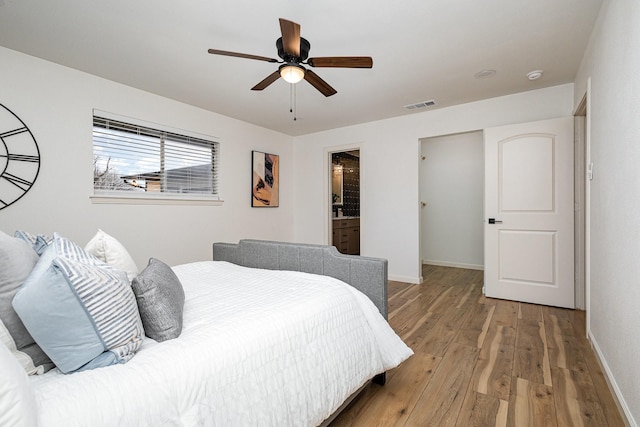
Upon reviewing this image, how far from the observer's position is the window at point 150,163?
320 centimetres

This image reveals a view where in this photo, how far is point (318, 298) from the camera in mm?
1523

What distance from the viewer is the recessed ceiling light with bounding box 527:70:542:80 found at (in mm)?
3000

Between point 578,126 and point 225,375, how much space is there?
3969 mm

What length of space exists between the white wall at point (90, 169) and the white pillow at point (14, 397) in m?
2.71

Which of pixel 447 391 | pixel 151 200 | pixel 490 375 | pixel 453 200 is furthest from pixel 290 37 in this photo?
pixel 453 200

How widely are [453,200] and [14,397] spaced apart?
5.82m

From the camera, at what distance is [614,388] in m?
1.71

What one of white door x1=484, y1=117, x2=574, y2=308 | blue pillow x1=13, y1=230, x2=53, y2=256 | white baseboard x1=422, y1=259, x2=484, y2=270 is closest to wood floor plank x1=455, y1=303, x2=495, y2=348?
white door x1=484, y1=117, x2=574, y2=308

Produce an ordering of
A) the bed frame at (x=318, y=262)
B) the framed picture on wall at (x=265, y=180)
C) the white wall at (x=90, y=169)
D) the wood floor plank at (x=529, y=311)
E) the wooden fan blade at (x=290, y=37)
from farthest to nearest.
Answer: the framed picture on wall at (x=265, y=180) → the wood floor plank at (x=529, y=311) → the white wall at (x=90, y=169) → the bed frame at (x=318, y=262) → the wooden fan blade at (x=290, y=37)

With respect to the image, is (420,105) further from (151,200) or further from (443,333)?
(151,200)

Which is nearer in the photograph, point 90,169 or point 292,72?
point 292,72

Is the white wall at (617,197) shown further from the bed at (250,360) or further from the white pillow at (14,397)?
the white pillow at (14,397)

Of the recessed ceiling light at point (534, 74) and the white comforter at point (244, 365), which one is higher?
the recessed ceiling light at point (534, 74)

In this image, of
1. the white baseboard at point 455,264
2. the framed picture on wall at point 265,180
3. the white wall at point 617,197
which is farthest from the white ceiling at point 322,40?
the white baseboard at point 455,264
